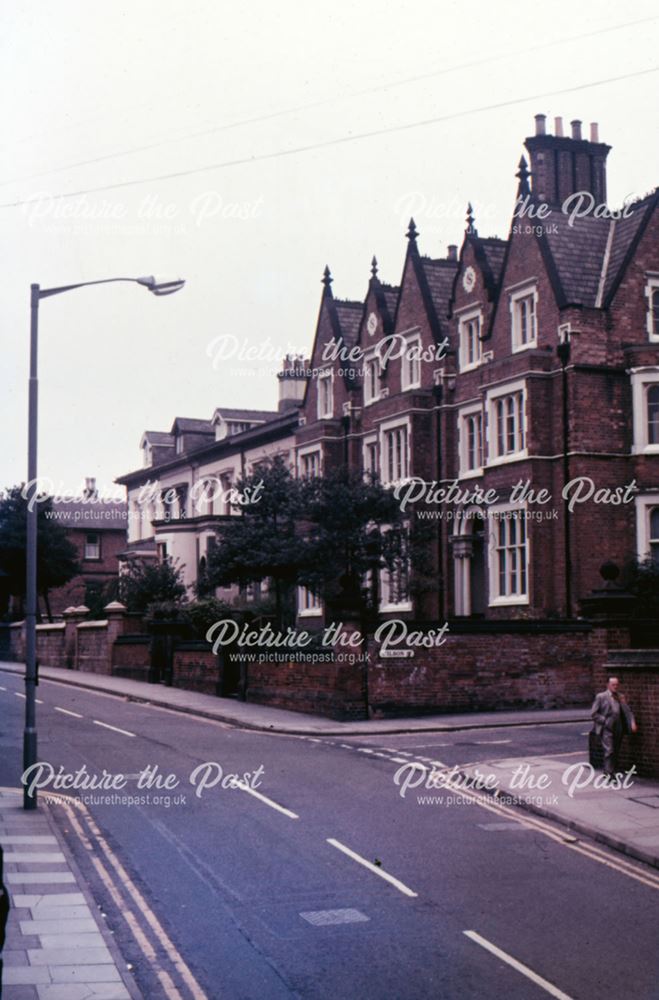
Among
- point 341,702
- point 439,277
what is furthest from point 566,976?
point 439,277

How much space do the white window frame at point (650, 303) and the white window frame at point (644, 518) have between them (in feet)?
16.0

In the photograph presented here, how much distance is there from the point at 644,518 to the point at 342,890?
2651 centimetres

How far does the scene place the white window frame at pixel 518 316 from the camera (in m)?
39.1

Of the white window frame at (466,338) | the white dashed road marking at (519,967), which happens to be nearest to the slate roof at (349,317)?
the white window frame at (466,338)

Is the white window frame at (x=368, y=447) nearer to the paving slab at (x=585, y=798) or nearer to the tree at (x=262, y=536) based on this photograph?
the tree at (x=262, y=536)

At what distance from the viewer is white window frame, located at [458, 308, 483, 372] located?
139 feet

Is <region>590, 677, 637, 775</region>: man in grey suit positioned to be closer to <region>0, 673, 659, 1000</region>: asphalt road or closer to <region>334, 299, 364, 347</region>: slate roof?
<region>0, 673, 659, 1000</region>: asphalt road

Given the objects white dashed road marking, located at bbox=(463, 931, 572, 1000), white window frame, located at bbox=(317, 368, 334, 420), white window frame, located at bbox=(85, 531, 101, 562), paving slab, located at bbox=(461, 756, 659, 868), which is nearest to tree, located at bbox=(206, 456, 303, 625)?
white window frame, located at bbox=(317, 368, 334, 420)

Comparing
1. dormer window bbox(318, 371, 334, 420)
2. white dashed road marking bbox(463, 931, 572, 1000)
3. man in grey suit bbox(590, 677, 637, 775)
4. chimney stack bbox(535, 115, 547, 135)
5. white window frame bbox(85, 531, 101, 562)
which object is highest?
chimney stack bbox(535, 115, 547, 135)

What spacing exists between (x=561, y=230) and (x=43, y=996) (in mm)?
34427

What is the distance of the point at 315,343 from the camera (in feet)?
176

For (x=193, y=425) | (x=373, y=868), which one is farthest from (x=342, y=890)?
(x=193, y=425)

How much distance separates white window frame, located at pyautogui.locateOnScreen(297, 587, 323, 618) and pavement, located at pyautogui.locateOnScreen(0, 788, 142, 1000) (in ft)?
114

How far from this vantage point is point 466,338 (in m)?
43.3
